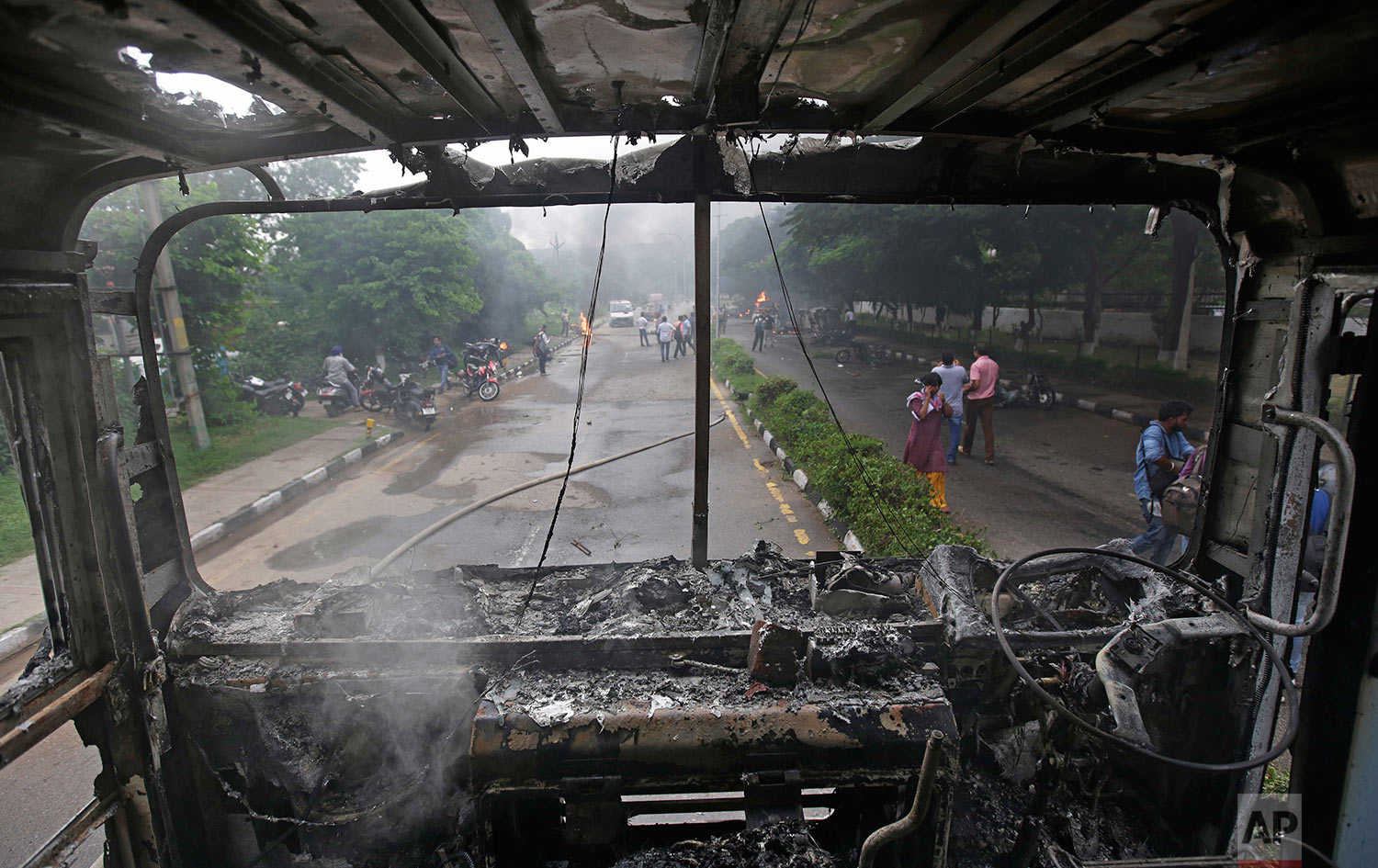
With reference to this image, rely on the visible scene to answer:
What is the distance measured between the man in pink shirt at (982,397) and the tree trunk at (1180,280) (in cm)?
925

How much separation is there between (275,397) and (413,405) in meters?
3.56

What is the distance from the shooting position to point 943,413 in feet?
24.7

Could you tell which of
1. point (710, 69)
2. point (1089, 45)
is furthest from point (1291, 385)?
point (710, 69)

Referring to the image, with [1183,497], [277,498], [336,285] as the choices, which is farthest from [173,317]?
[1183,497]

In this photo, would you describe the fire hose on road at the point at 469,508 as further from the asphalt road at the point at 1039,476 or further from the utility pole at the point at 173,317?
the utility pole at the point at 173,317

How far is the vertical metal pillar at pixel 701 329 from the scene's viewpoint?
3.16 meters

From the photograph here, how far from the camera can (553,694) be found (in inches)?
104

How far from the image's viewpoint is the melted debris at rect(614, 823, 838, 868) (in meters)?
2.26

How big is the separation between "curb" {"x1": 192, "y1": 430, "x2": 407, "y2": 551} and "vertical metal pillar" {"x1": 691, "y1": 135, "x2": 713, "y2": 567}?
548 cm

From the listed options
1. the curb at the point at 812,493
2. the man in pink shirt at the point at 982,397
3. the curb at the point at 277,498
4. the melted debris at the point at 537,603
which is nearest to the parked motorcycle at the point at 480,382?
the curb at the point at 277,498

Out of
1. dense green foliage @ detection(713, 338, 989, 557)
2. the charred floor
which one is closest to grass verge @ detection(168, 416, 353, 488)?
the charred floor

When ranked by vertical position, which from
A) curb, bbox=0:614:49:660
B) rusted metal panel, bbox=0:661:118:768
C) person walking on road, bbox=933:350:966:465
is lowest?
curb, bbox=0:614:49:660

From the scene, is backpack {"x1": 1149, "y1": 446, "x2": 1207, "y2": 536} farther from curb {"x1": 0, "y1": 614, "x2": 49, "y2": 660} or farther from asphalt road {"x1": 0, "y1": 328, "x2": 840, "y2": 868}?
curb {"x1": 0, "y1": 614, "x2": 49, "y2": 660}

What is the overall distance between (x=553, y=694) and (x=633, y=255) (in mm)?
95393
